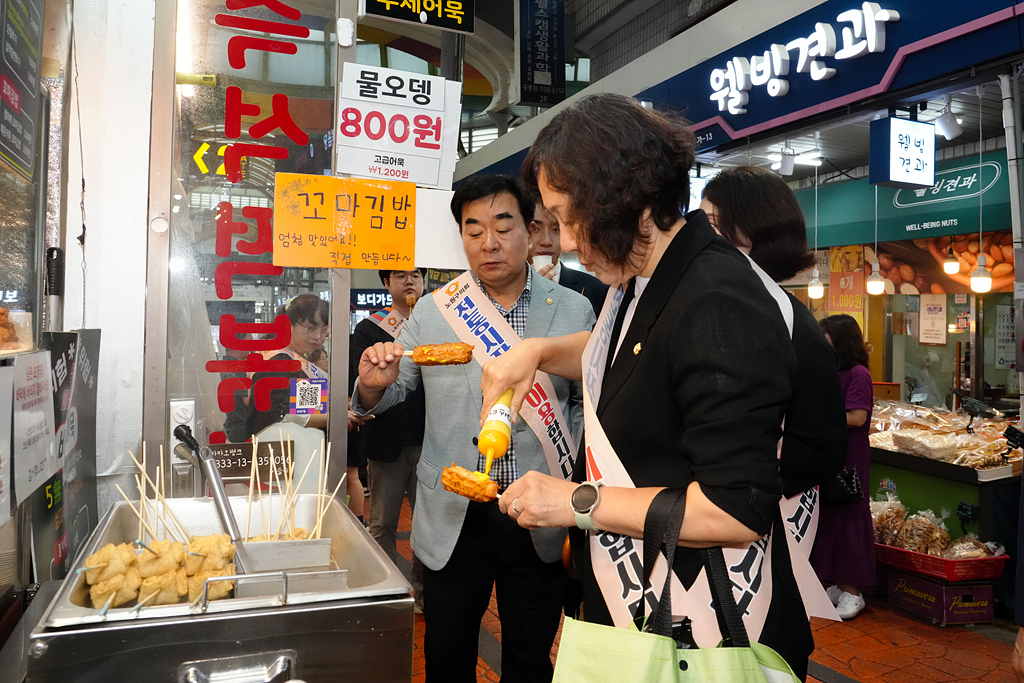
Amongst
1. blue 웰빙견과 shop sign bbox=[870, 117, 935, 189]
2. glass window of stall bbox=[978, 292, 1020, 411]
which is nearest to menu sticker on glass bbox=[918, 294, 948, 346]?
glass window of stall bbox=[978, 292, 1020, 411]

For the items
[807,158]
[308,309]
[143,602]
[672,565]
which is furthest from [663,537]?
[807,158]

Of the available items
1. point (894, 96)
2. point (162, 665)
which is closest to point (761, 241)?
point (162, 665)

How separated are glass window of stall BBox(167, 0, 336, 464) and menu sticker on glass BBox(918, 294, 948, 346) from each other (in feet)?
33.8

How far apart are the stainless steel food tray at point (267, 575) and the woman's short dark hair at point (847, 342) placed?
171 inches

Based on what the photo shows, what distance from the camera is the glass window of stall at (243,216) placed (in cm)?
247

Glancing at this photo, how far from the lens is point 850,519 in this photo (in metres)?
4.64

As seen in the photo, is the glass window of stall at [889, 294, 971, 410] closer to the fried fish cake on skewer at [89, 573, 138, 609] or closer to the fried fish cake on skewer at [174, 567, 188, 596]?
the fried fish cake on skewer at [174, 567, 188, 596]

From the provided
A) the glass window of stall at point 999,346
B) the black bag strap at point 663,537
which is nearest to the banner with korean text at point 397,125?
the black bag strap at point 663,537

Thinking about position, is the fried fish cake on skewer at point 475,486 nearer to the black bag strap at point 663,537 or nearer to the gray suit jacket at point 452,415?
the black bag strap at point 663,537

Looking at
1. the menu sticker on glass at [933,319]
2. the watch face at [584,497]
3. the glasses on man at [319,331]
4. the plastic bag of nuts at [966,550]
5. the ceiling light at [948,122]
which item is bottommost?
the plastic bag of nuts at [966,550]

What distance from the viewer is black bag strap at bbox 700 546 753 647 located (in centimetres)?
138

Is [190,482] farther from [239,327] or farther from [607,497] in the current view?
[607,497]

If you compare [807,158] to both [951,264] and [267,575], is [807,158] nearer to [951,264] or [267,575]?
[951,264]

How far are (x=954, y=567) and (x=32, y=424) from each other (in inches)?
213
